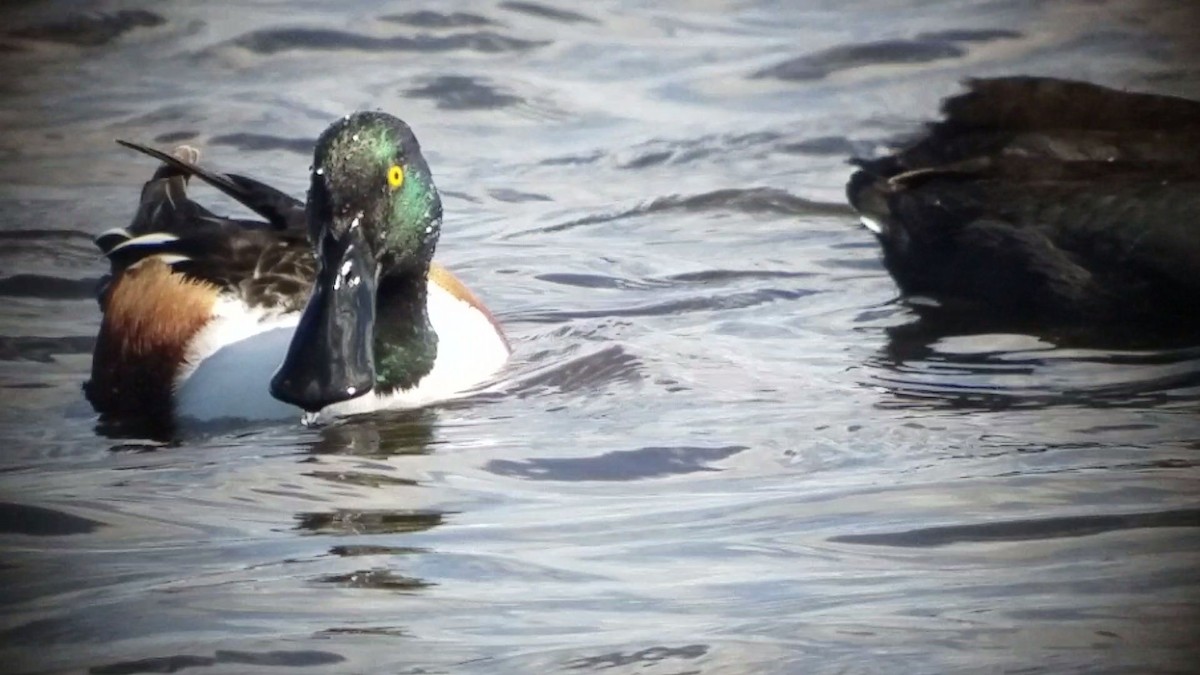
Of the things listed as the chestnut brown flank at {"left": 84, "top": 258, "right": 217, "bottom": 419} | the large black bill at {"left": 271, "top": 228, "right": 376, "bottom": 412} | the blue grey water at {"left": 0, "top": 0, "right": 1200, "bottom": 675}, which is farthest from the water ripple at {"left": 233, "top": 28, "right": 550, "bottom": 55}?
the large black bill at {"left": 271, "top": 228, "right": 376, "bottom": 412}

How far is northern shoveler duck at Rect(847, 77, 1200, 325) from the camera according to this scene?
270 inches

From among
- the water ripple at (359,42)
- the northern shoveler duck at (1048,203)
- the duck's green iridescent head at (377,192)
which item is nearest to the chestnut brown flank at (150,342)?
the duck's green iridescent head at (377,192)

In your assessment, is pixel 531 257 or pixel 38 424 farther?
pixel 531 257

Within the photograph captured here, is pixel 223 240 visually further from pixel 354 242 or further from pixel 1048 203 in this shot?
pixel 1048 203

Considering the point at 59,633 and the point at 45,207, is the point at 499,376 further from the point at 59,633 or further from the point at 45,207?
the point at 45,207

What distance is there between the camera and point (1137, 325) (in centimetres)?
686

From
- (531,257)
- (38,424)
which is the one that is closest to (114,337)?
(38,424)

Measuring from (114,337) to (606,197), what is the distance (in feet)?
11.3

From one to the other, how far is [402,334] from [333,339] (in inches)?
27.4

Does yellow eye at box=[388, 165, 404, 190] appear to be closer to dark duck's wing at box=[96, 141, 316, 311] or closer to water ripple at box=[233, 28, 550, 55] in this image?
dark duck's wing at box=[96, 141, 316, 311]

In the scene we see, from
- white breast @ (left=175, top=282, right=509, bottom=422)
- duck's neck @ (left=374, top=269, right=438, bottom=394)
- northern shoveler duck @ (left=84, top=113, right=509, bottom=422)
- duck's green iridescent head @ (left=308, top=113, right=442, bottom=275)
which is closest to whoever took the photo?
northern shoveler duck @ (left=84, top=113, right=509, bottom=422)

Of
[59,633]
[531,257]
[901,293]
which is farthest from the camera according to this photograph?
[531,257]

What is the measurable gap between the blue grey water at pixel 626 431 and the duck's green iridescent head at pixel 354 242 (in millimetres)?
225

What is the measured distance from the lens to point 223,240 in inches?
267
